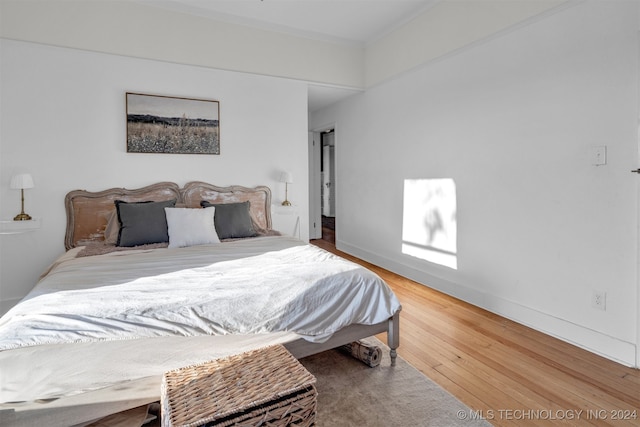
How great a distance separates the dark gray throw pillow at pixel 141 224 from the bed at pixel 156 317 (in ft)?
0.37

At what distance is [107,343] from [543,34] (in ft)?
11.7

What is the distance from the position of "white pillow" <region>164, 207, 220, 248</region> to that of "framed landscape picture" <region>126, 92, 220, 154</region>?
0.96 m

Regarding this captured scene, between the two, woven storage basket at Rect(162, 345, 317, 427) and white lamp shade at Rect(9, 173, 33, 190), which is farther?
white lamp shade at Rect(9, 173, 33, 190)

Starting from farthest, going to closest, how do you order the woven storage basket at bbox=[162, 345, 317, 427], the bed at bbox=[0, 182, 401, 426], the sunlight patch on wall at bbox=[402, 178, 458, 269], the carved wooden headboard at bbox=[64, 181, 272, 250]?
the sunlight patch on wall at bbox=[402, 178, 458, 269] < the carved wooden headboard at bbox=[64, 181, 272, 250] < the bed at bbox=[0, 182, 401, 426] < the woven storage basket at bbox=[162, 345, 317, 427]

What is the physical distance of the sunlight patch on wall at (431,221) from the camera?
3604 mm

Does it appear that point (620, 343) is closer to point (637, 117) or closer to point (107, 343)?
point (637, 117)

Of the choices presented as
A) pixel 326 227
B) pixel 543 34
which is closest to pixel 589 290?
pixel 543 34

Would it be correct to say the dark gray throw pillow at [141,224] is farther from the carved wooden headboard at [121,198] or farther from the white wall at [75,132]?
the white wall at [75,132]

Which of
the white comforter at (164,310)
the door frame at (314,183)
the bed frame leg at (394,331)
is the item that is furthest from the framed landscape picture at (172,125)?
the bed frame leg at (394,331)

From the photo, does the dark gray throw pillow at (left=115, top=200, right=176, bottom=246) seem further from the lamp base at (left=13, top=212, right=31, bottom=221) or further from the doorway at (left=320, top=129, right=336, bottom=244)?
the doorway at (left=320, top=129, right=336, bottom=244)

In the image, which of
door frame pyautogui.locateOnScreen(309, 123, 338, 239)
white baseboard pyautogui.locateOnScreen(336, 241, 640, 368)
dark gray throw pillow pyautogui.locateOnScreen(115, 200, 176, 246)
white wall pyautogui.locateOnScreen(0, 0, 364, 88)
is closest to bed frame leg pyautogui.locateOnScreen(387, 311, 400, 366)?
white baseboard pyautogui.locateOnScreen(336, 241, 640, 368)

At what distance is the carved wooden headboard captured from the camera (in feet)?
11.3

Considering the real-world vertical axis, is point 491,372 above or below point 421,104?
below

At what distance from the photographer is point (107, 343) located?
1.56m
